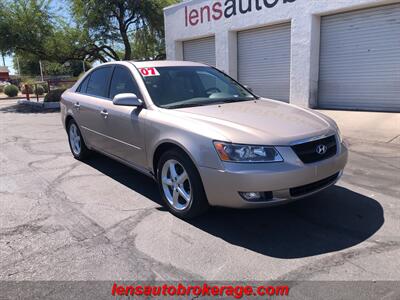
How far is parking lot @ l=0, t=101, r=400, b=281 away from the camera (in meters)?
3.03

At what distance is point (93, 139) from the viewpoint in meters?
5.71

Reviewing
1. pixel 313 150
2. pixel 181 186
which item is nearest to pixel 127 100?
pixel 181 186

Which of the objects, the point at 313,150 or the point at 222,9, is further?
the point at 222,9

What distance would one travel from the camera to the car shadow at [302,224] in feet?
11.0

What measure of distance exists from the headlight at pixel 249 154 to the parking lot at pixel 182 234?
2.49ft

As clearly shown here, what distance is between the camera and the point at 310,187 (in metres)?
3.60

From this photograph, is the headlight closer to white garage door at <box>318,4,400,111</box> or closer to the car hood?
the car hood

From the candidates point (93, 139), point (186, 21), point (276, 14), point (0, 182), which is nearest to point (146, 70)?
point (93, 139)

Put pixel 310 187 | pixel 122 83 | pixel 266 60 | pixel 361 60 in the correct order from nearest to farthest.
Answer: pixel 310 187 < pixel 122 83 < pixel 361 60 < pixel 266 60

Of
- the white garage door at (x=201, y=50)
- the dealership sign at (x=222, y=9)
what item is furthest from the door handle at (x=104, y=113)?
the white garage door at (x=201, y=50)

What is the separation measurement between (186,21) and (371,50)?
8167 millimetres

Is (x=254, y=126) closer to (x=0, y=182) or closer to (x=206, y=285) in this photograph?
(x=206, y=285)

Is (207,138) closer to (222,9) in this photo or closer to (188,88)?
(188,88)

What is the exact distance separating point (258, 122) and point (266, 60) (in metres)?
10.6
